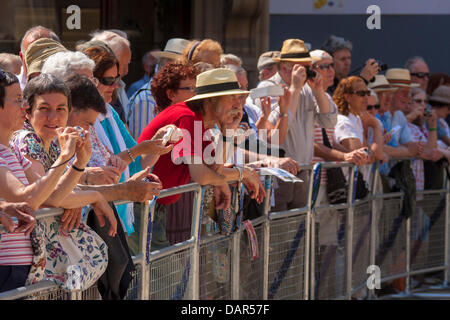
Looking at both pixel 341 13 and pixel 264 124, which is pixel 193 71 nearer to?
pixel 264 124

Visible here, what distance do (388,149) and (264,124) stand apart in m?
2.26

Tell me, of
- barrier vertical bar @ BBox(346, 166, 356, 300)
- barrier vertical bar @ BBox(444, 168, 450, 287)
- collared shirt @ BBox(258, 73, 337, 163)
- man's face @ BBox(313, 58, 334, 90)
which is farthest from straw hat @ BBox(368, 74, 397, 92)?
barrier vertical bar @ BBox(346, 166, 356, 300)

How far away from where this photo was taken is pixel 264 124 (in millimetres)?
6738

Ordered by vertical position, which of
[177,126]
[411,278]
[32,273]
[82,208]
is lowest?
[411,278]

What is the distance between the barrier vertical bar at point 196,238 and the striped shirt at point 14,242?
161 cm

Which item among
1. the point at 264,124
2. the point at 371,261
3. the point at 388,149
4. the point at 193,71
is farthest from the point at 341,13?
the point at 193,71

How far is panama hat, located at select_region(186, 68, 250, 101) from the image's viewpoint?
5496 mm

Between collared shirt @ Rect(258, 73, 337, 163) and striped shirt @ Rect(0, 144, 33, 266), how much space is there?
3439mm

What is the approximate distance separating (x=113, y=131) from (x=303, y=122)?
244 cm

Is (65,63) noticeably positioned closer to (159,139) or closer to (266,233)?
(159,139)

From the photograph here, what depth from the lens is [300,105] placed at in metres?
7.32

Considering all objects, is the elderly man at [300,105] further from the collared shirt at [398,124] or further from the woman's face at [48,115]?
the woman's face at [48,115]

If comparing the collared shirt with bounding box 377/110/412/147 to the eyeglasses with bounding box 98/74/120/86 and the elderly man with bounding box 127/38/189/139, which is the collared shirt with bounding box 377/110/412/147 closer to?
the elderly man with bounding box 127/38/189/139
